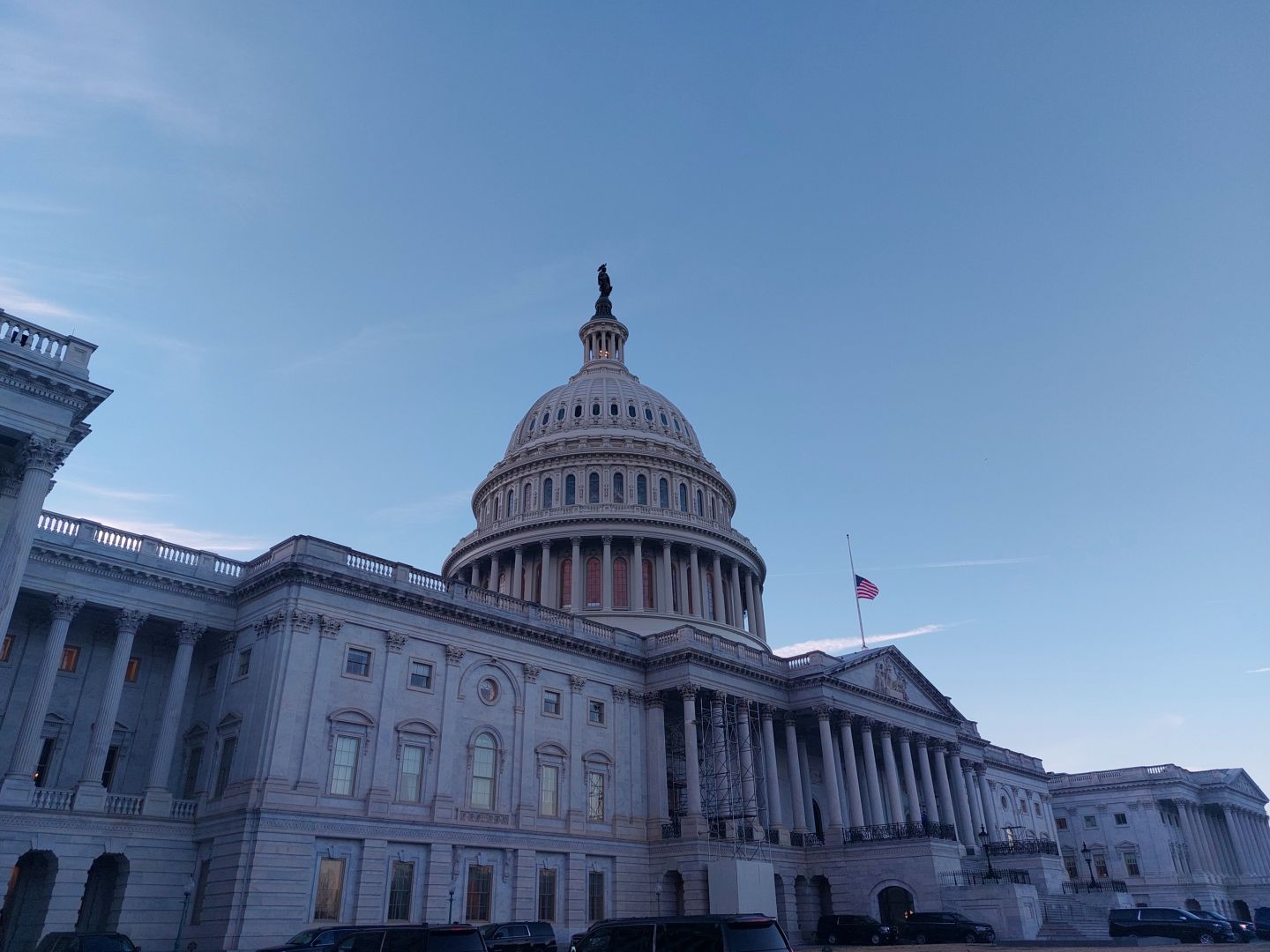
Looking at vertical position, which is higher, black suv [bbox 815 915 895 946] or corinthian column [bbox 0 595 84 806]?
corinthian column [bbox 0 595 84 806]

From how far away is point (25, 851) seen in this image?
3416 centimetres

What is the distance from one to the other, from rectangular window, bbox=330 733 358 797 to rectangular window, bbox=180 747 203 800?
6.20m

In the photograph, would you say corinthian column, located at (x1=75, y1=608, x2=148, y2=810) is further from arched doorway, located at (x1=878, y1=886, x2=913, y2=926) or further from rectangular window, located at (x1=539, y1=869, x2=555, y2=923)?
arched doorway, located at (x1=878, y1=886, x2=913, y2=926)

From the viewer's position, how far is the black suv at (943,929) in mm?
43188

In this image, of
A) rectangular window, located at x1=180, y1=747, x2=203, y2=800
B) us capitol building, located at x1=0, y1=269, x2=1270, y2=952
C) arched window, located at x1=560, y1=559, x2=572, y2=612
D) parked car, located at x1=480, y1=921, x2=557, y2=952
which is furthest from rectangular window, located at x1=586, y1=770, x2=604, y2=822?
arched window, located at x1=560, y1=559, x2=572, y2=612

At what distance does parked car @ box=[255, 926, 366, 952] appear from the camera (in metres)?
21.2

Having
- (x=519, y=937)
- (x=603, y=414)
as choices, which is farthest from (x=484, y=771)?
(x=603, y=414)

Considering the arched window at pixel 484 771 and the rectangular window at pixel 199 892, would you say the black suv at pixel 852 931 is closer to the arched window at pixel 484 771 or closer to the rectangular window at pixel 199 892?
the arched window at pixel 484 771

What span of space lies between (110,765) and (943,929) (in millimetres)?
37894

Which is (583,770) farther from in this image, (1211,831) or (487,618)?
(1211,831)

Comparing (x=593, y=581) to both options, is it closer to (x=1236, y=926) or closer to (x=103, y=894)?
(x=103, y=894)

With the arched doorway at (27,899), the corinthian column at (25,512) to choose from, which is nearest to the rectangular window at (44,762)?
the arched doorway at (27,899)

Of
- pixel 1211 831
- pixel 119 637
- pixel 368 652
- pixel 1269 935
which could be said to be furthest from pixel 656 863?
pixel 1211 831

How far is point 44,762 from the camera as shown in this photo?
38.2m
